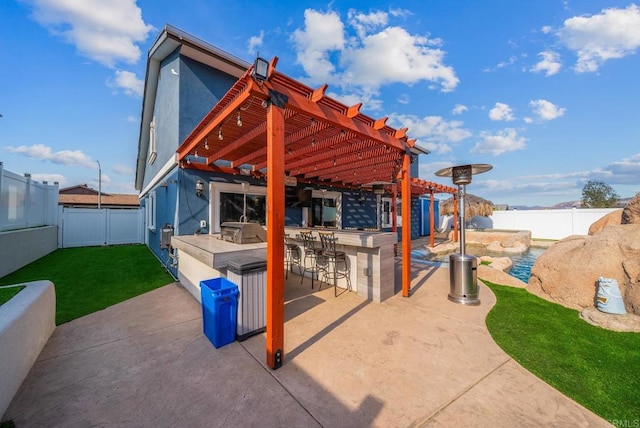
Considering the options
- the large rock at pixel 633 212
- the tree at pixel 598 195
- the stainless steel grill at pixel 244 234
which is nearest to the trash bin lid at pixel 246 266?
the stainless steel grill at pixel 244 234

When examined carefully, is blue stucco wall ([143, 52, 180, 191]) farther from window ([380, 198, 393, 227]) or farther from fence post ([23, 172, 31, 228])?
window ([380, 198, 393, 227])

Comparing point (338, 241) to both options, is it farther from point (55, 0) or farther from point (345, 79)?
point (345, 79)

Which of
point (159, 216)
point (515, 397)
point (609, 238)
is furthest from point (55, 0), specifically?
point (609, 238)

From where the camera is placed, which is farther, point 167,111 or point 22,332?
point 167,111

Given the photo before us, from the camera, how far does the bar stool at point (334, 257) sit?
5.03m

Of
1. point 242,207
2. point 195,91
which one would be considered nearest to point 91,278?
point 242,207

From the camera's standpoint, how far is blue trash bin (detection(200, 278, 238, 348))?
3045 mm

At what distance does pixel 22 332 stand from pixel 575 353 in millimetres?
6231

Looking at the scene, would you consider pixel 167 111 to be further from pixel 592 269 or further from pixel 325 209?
pixel 592 269

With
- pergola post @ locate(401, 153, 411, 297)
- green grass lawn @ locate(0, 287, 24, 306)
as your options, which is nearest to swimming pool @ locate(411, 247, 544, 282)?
pergola post @ locate(401, 153, 411, 297)

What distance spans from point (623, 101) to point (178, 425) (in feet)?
58.9

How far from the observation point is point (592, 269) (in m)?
4.47

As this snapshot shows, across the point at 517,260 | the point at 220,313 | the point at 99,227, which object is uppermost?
the point at 99,227

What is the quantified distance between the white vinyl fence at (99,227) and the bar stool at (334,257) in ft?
45.6
